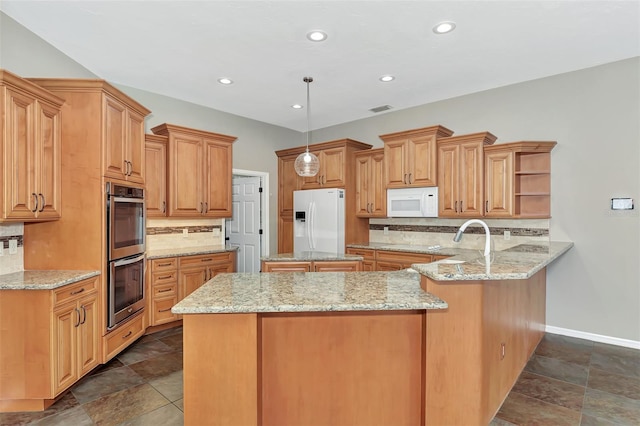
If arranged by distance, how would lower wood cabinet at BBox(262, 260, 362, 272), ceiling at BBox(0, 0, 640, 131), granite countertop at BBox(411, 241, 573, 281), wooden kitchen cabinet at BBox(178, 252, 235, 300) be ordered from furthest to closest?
wooden kitchen cabinet at BBox(178, 252, 235, 300)
lower wood cabinet at BBox(262, 260, 362, 272)
ceiling at BBox(0, 0, 640, 131)
granite countertop at BBox(411, 241, 573, 281)

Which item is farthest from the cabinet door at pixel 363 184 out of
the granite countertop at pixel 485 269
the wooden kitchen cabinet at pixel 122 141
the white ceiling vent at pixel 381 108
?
the wooden kitchen cabinet at pixel 122 141

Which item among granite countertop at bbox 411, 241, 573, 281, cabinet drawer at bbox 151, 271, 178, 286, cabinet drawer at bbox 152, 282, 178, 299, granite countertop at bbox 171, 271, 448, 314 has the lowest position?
cabinet drawer at bbox 152, 282, 178, 299

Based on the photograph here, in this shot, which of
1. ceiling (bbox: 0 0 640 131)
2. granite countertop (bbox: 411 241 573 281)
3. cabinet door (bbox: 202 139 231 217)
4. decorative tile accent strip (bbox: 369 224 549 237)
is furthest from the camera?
cabinet door (bbox: 202 139 231 217)

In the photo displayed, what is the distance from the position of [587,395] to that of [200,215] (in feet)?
14.2

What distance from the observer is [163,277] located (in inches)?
154

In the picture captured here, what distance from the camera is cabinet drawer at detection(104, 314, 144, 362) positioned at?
2.95m

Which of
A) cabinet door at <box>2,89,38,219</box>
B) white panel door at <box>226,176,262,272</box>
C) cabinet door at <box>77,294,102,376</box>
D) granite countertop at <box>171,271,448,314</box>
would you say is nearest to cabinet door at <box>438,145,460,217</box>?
granite countertop at <box>171,271,448,314</box>

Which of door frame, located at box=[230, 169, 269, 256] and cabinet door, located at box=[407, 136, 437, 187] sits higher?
cabinet door, located at box=[407, 136, 437, 187]

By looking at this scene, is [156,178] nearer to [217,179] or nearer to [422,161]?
[217,179]

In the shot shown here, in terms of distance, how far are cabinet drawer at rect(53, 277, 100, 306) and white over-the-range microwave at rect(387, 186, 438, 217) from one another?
3.54 metres

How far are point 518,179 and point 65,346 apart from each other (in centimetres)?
475

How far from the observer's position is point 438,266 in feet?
7.12

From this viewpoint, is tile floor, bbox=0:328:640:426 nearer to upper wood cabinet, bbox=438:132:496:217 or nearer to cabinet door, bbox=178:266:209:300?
cabinet door, bbox=178:266:209:300

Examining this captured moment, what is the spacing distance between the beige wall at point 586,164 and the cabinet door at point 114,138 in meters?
0.69
